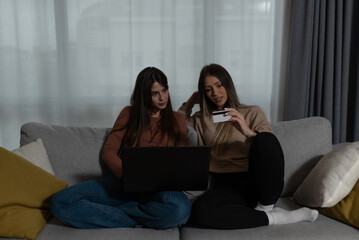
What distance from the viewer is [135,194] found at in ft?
5.53

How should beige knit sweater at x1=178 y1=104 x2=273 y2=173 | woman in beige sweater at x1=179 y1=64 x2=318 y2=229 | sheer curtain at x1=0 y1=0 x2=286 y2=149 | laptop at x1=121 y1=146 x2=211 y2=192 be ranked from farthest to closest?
1. sheer curtain at x1=0 y1=0 x2=286 y2=149
2. beige knit sweater at x1=178 y1=104 x2=273 y2=173
3. woman in beige sweater at x1=179 y1=64 x2=318 y2=229
4. laptop at x1=121 y1=146 x2=211 y2=192

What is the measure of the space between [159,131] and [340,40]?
161cm

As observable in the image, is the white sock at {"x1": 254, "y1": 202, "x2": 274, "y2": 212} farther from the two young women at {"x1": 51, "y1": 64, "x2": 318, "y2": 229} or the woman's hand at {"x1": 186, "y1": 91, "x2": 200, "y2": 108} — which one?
the woman's hand at {"x1": 186, "y1": 91, "x2": 200, "y2": 108}

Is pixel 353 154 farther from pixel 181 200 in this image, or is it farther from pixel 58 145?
pixel 58 145

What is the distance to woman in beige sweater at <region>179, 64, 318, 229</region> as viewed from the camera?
5.06ft

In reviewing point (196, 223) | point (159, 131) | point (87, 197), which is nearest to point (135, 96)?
→ point (159, 131)

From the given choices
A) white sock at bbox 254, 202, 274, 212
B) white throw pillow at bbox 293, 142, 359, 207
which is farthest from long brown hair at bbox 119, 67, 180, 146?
white throw pillow at bbox 293, 142, 359, 207

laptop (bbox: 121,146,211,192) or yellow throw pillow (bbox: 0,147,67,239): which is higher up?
laptop (bbox: 121,146,211,192)

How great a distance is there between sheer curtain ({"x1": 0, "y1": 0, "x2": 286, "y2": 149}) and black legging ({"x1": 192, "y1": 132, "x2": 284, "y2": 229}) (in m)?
1.22

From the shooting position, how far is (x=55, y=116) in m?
2.82

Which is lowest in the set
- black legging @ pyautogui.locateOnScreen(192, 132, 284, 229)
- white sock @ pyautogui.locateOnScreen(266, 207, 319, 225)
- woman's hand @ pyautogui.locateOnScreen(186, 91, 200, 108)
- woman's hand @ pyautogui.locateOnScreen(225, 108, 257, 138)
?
white sock @ pyautogui.locateOnScreen(266, 207, 319, 225)

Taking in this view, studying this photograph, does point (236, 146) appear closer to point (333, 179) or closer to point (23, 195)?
point (333, 179)

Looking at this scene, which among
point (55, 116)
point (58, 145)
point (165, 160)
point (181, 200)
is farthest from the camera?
point (55, 116)

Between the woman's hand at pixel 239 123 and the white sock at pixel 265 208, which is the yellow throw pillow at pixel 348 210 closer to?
the white sock at pixel 265 208
